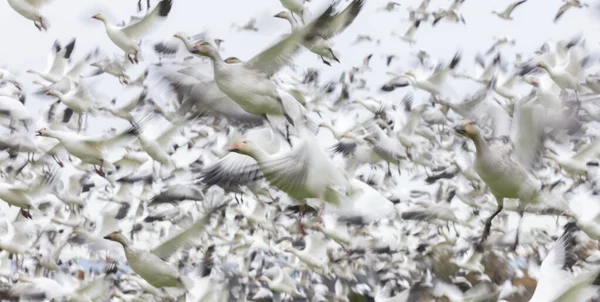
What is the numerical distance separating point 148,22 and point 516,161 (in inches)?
202

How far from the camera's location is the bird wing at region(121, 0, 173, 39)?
30.8 feet

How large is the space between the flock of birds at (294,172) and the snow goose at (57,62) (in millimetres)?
34

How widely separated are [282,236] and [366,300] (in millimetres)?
5777

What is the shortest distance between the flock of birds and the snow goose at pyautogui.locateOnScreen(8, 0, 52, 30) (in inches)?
1.3

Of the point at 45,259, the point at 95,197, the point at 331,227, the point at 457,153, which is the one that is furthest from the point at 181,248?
the point at 95,197

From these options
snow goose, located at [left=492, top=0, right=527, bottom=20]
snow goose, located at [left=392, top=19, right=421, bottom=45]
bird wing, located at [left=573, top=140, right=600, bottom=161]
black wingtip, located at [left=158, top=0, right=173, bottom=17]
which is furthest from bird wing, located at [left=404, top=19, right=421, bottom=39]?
black wingtip, located at [left=158, top=0, right=173, bottom=17]

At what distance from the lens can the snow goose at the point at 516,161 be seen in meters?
6.22

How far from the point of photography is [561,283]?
5.89m

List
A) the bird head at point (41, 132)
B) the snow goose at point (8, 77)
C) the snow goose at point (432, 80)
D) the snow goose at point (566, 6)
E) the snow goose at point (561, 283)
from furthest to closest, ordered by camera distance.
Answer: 1. the snow goose at point (566, 6)
2. the snow goose at point (8, 77)
3. the snow goose at point (432, 80)
4. the bird head at point (41, 132)
5. the snow goose at point (561, 283)

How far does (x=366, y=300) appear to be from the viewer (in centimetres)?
834

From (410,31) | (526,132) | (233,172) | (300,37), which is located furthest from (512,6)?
(300,37)

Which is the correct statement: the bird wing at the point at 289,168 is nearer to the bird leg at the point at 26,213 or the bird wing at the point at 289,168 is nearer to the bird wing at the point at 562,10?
the bird leg at the point at 26,213

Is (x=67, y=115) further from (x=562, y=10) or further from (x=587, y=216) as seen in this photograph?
(x=562, y=10)

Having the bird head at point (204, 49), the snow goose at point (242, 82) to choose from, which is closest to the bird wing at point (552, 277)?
the snow goose at point (242, 82)
